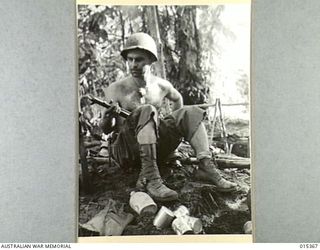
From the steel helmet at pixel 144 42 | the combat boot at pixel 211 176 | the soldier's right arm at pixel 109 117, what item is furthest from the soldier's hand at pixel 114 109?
the combat boot at pixel 211 176

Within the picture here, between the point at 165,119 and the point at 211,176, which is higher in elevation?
the point at 165,119

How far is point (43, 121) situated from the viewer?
69.5 inches

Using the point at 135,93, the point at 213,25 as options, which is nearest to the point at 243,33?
the point at 213,25

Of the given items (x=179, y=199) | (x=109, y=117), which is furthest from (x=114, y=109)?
(x=179, y=199)

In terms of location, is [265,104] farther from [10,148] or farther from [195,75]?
[10,148]

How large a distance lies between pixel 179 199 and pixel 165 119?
33 centimetres

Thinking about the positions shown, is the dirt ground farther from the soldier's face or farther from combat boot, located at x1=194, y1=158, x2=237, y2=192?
the soldier's face

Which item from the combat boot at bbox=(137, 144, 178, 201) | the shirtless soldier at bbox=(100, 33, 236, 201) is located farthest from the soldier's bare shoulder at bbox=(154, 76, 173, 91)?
the combat boot at bbox=(137, 144, 178, 201)

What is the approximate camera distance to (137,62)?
69.5 inches

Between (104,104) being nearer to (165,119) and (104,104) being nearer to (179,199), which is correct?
(165,119)

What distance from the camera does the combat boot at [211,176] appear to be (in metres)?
1.76

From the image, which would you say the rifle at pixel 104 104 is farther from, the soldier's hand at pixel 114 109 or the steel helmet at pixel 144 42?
the steel helmet at pixel 144 42

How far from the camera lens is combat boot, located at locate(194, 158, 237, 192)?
5.76 ft

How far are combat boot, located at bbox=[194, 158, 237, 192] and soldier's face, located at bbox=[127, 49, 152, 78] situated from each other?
447 mm
